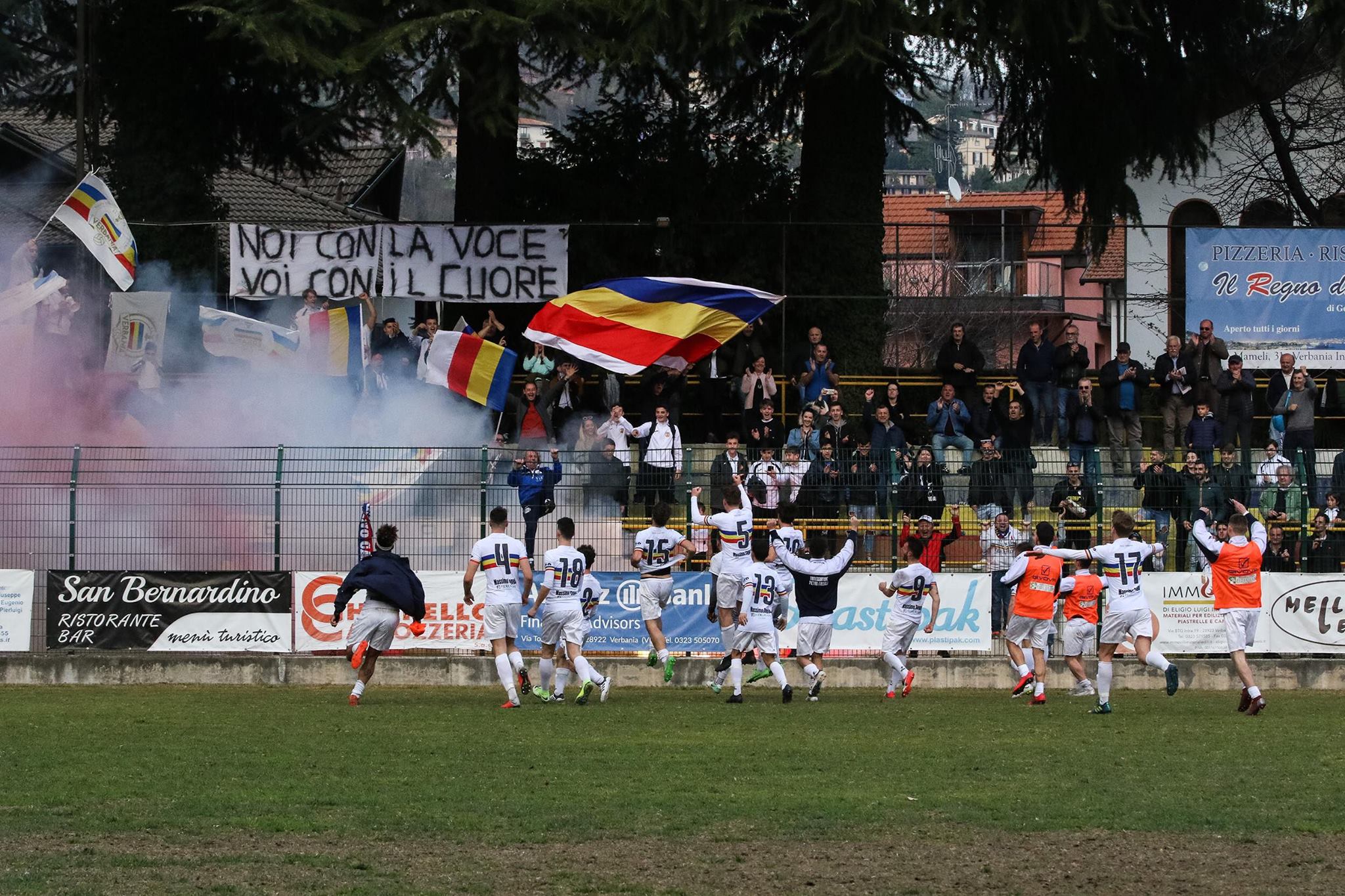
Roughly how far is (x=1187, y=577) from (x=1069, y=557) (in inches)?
136

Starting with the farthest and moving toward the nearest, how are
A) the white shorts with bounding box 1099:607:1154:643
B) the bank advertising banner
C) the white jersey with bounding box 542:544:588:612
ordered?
the bank advertising banner < the white shorts with bounding box 1099:607:1154:643 < the white jersey with bounding box 542:544:588:612

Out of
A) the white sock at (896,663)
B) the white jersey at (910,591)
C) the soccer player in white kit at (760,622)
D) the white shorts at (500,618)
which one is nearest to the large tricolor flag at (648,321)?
the soccer player in white kit at (760,622)

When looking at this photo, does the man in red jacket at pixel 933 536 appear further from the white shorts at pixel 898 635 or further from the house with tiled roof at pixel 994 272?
the house with tiled roof at pixel 994 272

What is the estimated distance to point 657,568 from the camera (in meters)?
19.1

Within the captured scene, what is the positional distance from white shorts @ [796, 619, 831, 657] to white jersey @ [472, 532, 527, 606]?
3.29m

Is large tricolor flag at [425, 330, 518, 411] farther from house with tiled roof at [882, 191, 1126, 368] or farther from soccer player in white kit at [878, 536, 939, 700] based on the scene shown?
soccer player in white kit at [878, 536, 939, 700]

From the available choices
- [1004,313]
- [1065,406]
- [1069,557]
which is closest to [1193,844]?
[1069,557]

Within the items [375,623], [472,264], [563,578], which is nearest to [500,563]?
[563,578]

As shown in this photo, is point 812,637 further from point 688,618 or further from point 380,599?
point 380,599

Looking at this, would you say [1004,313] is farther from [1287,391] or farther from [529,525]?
[529,525]

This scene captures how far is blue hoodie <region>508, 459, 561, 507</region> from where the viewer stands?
20578 mm

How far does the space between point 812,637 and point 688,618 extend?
8.63 feet

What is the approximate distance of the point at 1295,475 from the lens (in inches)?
824

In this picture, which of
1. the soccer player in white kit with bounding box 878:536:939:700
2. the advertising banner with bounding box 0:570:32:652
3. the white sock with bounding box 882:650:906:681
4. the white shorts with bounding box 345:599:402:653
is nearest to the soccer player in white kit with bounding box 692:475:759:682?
the soccer player in white kit with bounding box 878:536:939:700
